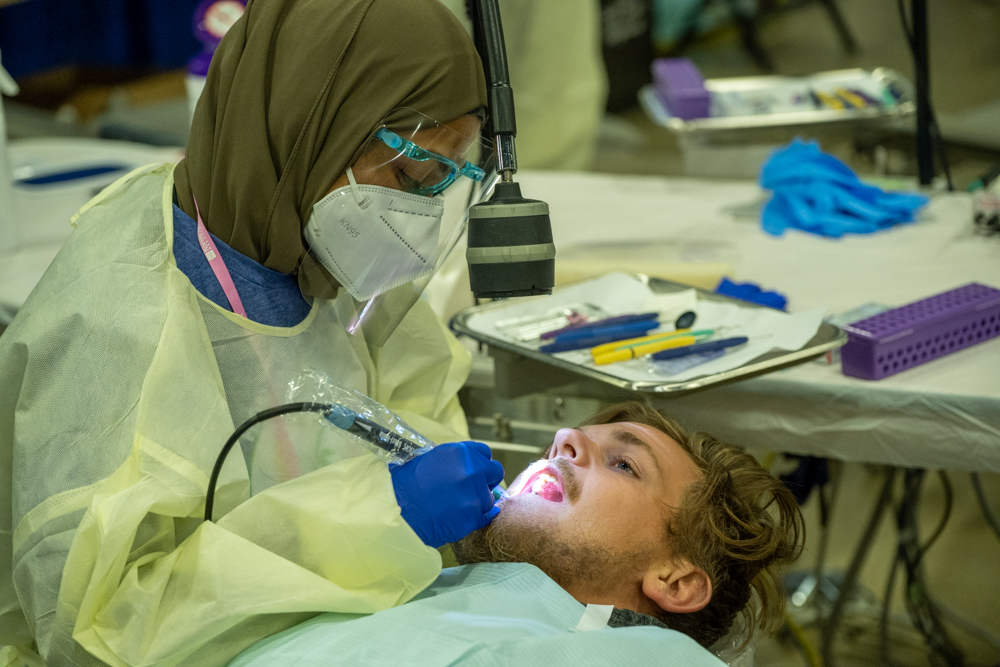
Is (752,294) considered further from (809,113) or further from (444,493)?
(809,113)

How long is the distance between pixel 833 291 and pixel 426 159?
3.33 ft

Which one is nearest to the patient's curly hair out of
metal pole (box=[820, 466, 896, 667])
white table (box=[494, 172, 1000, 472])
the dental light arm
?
white table (box=[494, 172, 1000, 472])

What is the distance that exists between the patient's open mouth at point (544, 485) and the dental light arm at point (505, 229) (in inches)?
13.4

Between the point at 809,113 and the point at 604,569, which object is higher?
the point at 809,113

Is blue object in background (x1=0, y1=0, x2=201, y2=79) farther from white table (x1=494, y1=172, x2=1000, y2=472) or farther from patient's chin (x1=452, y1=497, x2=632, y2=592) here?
patient's chin (x1=452, y1=497, x2=632, y2=592)

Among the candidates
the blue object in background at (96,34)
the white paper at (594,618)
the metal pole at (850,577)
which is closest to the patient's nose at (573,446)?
the white paper at (594,618)

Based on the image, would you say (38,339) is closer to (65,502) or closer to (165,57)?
(65,502)

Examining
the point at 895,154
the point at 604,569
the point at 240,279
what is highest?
the point at 240,279

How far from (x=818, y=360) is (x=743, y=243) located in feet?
2.27

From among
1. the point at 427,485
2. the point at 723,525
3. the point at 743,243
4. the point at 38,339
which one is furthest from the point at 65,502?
the point at 743,243

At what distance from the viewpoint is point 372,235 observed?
1.35 meters

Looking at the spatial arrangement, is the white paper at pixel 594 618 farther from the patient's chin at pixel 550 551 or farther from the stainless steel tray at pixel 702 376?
the stainless steel tray at pixel 702 376

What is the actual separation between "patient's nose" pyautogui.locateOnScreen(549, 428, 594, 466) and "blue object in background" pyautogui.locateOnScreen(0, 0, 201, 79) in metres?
5.05

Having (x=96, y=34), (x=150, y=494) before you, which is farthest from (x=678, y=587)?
(x=96, y=34)
